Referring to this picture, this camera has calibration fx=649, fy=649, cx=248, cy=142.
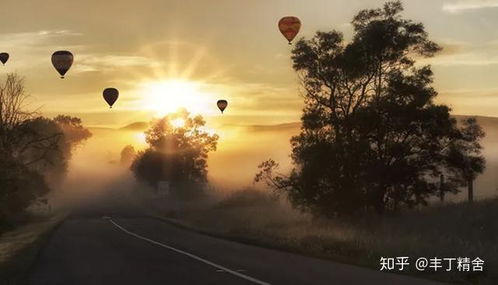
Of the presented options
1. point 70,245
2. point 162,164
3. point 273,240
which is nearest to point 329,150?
point 273,240

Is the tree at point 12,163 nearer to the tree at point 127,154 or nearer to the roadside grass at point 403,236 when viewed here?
the roadside grass at point 403,236

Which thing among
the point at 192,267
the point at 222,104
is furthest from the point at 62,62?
the point at 192,267

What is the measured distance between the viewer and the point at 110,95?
50.7 metres

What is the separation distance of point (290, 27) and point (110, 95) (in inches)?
687

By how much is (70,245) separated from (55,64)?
22157mm

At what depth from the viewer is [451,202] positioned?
1597 inches

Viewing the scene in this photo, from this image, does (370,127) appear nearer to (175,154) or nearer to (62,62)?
(62,62)

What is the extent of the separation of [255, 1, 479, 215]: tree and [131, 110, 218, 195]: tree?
58.4 metres

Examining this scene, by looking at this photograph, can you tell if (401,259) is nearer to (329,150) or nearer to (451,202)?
(329,150)

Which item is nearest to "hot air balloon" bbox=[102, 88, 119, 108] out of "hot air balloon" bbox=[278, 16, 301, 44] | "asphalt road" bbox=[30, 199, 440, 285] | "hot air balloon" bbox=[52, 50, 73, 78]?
"hot air balloon" bbox=[52, 50, 73, 78]

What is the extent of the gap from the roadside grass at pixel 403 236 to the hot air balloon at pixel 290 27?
1147 cm

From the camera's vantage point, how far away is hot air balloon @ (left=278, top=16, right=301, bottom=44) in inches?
1574

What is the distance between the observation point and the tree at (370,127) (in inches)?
1494

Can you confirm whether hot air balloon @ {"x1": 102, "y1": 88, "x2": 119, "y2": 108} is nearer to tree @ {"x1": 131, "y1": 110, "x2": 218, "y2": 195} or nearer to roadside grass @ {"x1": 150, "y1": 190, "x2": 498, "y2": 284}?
roadside grass @ {"x1": 150, "y1": 190, "x2": 498, "y2": 284}
